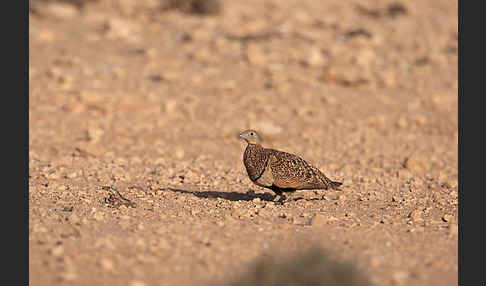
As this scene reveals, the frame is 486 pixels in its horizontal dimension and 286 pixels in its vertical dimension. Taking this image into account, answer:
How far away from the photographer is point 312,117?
38.3 ft

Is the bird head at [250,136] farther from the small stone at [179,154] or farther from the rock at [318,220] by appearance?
the small stone at [179,154]

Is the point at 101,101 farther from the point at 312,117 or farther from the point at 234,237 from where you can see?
the point at 234,237

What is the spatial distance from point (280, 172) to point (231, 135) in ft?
13.4

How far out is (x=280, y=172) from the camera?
6.95 metres

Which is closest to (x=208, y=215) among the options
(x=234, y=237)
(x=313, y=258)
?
(x=234, y=237)

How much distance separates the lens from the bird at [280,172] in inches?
274

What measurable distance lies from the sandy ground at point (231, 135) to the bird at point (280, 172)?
0.22 metres

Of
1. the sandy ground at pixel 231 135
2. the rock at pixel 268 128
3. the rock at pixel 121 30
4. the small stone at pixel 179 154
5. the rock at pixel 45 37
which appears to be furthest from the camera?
the rock at pixel 121 30

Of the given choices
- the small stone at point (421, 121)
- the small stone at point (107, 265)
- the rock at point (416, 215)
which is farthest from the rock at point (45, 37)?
the small stone at point (107, 265)

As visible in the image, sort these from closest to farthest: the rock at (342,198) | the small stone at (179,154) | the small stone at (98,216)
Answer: the small stone at (98,216), the rock at (342,198), the small stone at (179,154)

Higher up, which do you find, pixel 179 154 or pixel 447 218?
pixel 179 154

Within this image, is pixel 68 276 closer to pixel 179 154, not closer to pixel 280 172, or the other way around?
pixel 280 172

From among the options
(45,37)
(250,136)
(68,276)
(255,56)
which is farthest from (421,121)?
(68,276)

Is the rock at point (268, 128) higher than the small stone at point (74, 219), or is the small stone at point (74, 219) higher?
the rock at point (268, 128)
